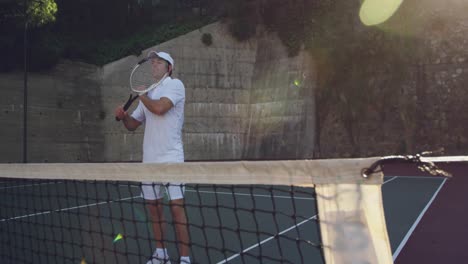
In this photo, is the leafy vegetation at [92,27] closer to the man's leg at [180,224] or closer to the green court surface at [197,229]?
the green court surface at [197,229]

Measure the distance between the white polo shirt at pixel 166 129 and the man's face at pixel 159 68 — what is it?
0.20ft

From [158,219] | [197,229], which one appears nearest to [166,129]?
[158,219]

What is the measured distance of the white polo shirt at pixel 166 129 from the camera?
333 centimetres

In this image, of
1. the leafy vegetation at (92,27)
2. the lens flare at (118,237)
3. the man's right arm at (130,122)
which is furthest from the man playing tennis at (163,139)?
the leafy vegetation at (92,27)

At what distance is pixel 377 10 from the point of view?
1590 cm

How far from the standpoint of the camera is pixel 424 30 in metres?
15.0

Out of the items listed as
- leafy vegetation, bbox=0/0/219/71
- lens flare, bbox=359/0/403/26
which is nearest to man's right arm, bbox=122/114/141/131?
leafy vegetation, bbox=0/0/219/71

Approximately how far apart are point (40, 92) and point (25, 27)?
7.05ft

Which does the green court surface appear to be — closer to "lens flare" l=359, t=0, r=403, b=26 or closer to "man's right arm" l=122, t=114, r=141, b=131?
"man's right arm" l=122, t=114, r=141, b=131

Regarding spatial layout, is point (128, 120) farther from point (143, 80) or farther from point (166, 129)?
point (166, 129)

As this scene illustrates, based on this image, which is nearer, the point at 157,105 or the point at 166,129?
the point at 157,105

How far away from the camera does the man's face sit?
3.42 metres

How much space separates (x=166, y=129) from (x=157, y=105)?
0.22 metres

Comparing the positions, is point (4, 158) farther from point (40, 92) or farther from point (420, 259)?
point (420, 259)
